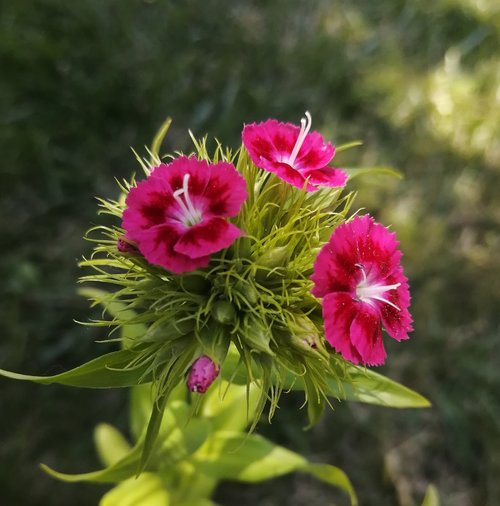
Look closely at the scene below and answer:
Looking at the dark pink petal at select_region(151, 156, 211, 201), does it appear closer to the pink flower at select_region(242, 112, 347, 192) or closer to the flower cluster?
the flower cluster

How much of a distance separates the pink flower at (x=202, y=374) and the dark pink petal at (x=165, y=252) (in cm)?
23

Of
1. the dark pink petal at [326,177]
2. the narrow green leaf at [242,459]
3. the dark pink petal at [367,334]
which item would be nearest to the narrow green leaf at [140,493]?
the narrow green leaf at [242,459]

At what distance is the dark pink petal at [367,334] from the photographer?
3.93 ft

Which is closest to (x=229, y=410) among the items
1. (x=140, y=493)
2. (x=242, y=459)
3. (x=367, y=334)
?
(x=242, y=459)

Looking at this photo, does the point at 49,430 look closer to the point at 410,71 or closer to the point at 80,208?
the point at 80,208

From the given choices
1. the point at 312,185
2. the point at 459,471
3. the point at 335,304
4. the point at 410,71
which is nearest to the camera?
the point at 335,304

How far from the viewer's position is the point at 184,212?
1.25 metres

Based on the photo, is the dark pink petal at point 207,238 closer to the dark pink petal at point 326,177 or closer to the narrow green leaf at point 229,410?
the dark pink petal at point 326,177

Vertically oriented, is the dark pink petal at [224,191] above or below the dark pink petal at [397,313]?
above

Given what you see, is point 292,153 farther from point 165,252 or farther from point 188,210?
point 165,252

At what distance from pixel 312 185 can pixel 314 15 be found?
337 centimetres

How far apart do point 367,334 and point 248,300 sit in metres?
0.29

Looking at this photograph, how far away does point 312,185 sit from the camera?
1.37 metres

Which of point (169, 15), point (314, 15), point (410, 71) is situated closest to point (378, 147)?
point (410, 71)
